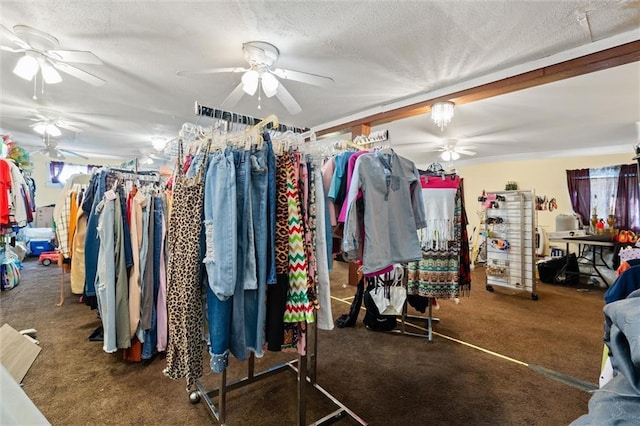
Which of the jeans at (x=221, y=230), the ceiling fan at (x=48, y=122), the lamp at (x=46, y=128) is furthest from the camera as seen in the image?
the lamp at (x=46, y=128)

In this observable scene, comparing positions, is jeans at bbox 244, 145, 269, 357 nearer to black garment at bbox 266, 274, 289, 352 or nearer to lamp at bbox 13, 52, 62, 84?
black garment at bbox 266, 274, 289, 352

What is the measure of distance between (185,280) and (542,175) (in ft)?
25.9

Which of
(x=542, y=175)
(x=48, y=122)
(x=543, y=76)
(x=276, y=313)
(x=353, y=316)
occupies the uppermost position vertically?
(x=48, y=122)

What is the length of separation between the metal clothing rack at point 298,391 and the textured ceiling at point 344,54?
227cm

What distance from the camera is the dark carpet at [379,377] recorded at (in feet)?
6.11

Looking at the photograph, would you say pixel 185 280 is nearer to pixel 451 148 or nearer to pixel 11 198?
pixel 11 198

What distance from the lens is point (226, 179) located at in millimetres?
1254

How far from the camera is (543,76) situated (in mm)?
2766

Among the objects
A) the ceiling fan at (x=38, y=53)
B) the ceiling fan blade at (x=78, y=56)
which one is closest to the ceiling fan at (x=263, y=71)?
the ceiling fan blade at (x=78, y=56)

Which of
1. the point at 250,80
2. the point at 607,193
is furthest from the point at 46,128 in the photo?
the point at 607,193

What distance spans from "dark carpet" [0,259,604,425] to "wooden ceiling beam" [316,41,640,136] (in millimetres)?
2522

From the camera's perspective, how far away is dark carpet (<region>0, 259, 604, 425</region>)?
1862mm

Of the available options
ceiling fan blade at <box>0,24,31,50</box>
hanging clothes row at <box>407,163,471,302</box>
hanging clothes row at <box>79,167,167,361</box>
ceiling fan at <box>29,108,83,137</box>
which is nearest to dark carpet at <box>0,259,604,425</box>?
hanging clothes row at <box>79,167,167,361</box>

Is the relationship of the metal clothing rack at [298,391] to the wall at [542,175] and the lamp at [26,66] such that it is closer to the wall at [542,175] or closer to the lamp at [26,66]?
the lamp at [26,66]
